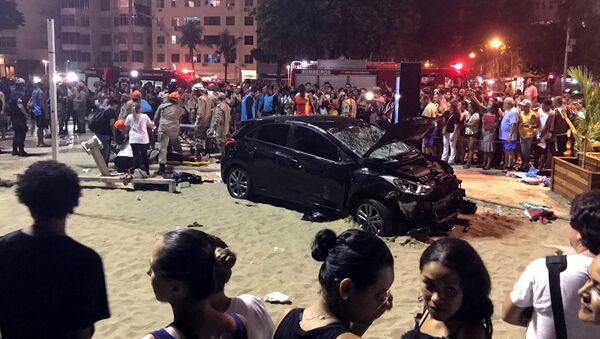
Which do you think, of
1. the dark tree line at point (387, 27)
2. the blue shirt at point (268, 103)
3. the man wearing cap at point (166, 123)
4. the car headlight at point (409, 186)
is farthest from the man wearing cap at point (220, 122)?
the dark tree line at point (387, 27)

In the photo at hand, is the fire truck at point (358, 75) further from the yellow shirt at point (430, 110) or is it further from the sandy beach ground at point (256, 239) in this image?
the sandy beach ground at point (256, 239)

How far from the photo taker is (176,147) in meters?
14.9

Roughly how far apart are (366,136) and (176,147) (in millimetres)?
6855

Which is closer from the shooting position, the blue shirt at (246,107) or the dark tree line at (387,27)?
the blue shirt at (246,107)

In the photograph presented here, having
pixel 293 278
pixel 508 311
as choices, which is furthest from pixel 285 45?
pixel 508 311

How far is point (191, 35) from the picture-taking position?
8525 cm

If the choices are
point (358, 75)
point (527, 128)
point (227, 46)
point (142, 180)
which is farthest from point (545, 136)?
point (227, 46)

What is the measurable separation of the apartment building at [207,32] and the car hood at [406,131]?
7883cm

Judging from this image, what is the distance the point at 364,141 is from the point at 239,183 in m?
2.69

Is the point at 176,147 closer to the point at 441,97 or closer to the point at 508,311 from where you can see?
the point at 441,97

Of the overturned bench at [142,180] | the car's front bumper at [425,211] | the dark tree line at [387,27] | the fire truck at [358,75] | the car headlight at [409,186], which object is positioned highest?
the dark tree line at [387,27]

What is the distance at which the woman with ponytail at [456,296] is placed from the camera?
94.5 inches

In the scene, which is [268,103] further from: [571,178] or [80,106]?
[571,178]

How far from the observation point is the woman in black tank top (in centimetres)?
219
